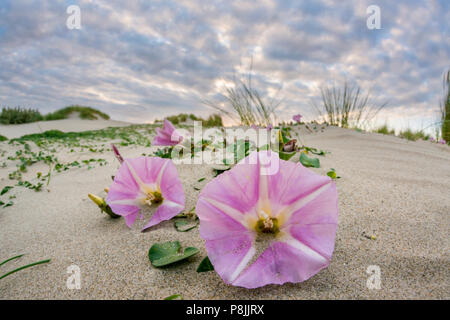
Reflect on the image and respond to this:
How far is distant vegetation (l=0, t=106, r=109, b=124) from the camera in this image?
16500 millimetres

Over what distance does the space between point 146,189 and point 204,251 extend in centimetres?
54

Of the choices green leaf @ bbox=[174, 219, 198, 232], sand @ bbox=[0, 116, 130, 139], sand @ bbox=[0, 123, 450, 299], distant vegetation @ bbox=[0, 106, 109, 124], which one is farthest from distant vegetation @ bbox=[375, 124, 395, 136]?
distant vegetation @ bbox=[0, 106, 109, 124]

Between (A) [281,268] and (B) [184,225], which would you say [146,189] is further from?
(A) [281,268]

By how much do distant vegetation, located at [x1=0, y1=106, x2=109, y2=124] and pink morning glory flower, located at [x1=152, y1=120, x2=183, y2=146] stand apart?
19.2 m

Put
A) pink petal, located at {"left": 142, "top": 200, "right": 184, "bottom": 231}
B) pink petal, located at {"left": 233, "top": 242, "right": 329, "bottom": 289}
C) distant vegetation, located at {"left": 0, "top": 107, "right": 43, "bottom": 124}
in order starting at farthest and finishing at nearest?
distant vegetation, located at {"left": 0, "top": 107, "right": 43, "bottom": 124}
pink petal, located at {"left": 142, "top": 200, "right": 184, "bottom": 231}
pink petal, located at {"left": 233, "top": 242, "right": 329, "bottom": 289}

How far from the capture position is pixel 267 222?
0.98 meters

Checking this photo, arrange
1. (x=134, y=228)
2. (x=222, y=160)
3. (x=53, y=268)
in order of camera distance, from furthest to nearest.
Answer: (x=222, y=160) < (x=134, y=228) < (x=53, y=268)

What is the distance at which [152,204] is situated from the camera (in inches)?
62.5

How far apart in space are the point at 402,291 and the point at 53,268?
59.6 inches

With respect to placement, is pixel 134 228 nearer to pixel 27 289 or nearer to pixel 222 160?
pixel 27 289

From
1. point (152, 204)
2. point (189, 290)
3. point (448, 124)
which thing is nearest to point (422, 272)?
point (189, 290)

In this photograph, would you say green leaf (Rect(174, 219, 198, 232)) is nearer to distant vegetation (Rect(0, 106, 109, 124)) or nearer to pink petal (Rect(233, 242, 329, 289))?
pink petal (Rect(233, 242, 329, 289))

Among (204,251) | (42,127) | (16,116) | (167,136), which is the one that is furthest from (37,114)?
(204,251)

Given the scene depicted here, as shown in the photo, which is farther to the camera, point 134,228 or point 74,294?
point 134,228
